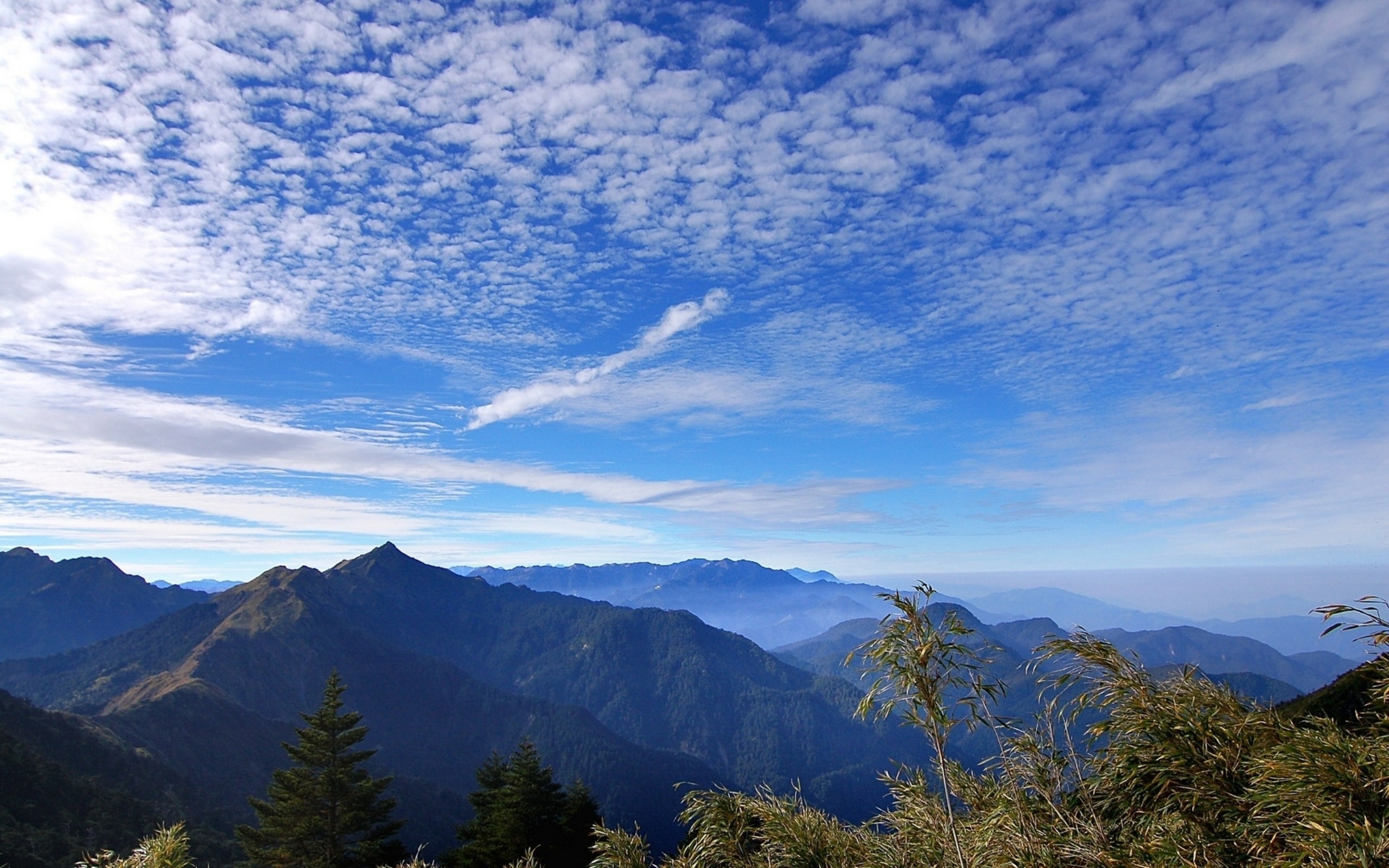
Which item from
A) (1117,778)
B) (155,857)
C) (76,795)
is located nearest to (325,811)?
(155,857)

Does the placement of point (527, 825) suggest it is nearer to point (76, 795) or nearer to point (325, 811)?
point (325, 811)

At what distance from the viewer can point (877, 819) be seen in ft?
72.0

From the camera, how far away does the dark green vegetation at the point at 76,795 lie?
9381 cm

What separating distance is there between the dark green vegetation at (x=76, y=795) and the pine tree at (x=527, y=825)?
51332mm

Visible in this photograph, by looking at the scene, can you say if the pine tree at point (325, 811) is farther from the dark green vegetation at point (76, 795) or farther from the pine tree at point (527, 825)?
the dark green vegetation at point (76, 795)

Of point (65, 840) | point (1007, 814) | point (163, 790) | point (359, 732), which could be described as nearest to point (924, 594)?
point (1007, 814)

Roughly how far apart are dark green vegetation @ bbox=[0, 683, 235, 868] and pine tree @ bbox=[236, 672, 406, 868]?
136 feet

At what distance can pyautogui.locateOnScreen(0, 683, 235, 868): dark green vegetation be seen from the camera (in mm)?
93812

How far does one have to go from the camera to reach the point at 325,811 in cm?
5641

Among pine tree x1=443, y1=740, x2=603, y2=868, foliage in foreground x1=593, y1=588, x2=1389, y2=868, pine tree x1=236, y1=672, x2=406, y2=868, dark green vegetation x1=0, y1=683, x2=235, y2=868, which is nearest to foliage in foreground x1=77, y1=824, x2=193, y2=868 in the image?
foliage in foreground x1=593, y1=588, x2=1389, y2=868

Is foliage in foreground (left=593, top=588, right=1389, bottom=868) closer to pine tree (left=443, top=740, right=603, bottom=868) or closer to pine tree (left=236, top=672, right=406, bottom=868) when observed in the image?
pine tree (left=443, top=740, right=603, bottom=868)

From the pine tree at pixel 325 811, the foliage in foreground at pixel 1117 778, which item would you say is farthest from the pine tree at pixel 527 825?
the foliage in foreground at pixel 1117 778

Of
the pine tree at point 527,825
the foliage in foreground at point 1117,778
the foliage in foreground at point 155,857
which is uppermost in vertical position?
the foliage in foreground at point 1117,778

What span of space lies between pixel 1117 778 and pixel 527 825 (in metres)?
53.6
